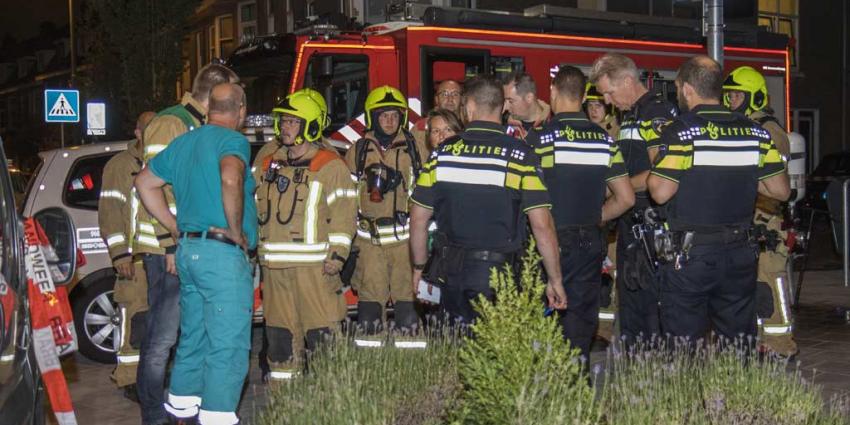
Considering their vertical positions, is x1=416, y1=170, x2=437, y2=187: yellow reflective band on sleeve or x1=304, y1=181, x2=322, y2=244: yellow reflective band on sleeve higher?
x1=416, y1=170, x2=437, y2=187: yellow reflective band on sleeve

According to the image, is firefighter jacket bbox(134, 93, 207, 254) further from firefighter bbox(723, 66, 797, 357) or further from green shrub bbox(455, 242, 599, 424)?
firefighter bbox(723, 66, 797, 357)

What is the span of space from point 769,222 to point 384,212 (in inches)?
119

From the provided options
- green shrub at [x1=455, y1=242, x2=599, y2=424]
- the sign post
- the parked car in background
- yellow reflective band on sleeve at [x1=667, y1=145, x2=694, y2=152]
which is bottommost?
green shrub at [x1=455, y1=242, x2=599, y2=424]

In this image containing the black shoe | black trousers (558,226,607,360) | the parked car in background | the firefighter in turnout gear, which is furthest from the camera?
the black shoe

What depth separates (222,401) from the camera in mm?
5371

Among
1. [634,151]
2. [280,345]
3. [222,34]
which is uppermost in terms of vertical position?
[222,34]

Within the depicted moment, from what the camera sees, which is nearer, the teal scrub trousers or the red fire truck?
the teal scrub trousers

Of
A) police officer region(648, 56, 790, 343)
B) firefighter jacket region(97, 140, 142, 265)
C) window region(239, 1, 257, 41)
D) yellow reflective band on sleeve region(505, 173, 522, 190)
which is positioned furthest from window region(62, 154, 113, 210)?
window region(239, 1, 257, 41)

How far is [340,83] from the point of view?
10.8 m

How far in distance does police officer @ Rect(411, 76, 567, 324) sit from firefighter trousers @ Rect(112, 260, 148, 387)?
258cm

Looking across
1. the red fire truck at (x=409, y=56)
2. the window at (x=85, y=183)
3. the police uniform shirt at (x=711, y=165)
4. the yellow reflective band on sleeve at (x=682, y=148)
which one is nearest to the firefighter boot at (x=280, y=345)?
the police uniform shirt at (x=711, y=165)

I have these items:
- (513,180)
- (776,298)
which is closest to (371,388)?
(513,180)

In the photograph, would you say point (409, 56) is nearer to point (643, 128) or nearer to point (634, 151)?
point (634, 151)

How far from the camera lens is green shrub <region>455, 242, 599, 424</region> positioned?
4086 mm
